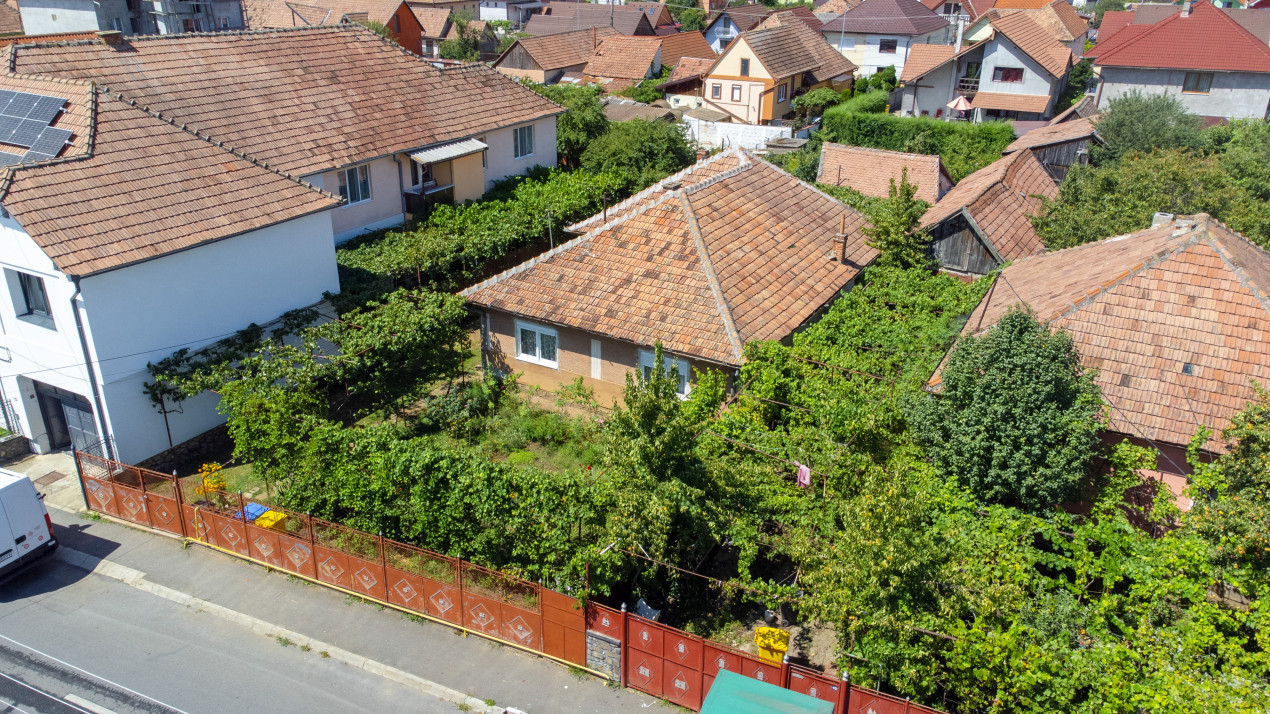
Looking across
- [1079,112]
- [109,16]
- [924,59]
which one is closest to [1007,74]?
[924,59]

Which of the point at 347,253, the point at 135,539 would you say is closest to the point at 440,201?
the point at 347,253

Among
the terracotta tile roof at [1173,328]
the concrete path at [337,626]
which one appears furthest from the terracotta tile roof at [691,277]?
the concrete path at [337,626]

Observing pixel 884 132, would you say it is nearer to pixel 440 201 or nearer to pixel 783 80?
pixel 783 80

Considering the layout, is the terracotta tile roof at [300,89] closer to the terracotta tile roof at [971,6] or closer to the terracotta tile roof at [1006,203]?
the terracotta tile roof at [1006,203]

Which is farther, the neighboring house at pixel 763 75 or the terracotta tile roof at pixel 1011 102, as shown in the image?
the neighboring house at pixel 763 75

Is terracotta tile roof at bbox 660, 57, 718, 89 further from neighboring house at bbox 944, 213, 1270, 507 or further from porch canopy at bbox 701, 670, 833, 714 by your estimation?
porch canopy at bbox 701, 670, 833, 714

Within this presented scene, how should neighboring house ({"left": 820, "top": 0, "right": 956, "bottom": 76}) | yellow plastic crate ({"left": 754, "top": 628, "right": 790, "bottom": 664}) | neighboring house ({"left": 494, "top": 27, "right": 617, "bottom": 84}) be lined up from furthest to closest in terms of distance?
neighboring house ({"left": 820, "top": 0, "right": 956, "bottom": 76})
neighboring house ({"left": 494, "top": 27, "right": 617, "bottom": 84})
yellow plastic crate ({"left": 754, "top": 628, "right": 790, "bottom": 664})

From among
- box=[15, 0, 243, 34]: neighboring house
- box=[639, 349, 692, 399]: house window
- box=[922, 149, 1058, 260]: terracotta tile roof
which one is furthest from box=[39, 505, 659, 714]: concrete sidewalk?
box=[15, 0, 243, 34]: neighboring house
